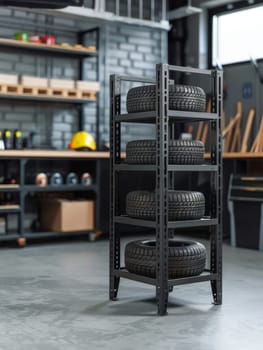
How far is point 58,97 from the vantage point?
21.4 feet

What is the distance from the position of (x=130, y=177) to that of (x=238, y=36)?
2.52 metres

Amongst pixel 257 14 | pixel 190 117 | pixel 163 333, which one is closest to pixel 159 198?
pixel 190 117

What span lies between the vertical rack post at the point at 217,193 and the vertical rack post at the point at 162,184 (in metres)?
0.41

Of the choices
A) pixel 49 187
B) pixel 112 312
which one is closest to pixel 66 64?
pixel 49 187

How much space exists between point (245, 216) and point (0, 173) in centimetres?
273

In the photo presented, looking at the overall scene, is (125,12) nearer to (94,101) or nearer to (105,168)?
A: (94,101)

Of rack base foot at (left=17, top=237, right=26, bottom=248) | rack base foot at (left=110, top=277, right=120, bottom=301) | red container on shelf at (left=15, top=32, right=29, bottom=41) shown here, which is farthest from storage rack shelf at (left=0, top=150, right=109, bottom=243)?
rack base foot at (left=110, top=277, right=120, bottom=301)

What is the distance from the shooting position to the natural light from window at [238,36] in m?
7.36

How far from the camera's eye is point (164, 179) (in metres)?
3.31

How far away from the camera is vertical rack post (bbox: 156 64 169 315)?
3.31m

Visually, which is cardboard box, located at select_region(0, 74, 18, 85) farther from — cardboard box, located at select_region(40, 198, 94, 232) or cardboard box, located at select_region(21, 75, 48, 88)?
cardboard box, located at select_region(40, 198, 94, 232)

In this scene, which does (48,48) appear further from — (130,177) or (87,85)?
(130,177)

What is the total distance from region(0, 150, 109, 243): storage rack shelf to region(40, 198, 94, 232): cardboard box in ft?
0.19

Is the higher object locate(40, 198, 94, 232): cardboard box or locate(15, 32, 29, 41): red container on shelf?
locate(15, 32, 29, 41): red container on shelf
